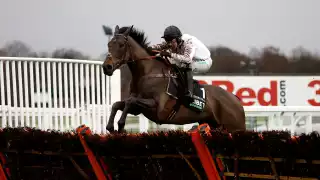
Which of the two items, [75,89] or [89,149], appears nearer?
[89,149]

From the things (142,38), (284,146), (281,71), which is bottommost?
(281,71)

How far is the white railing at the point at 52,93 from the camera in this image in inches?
226

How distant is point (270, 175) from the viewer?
2264mm

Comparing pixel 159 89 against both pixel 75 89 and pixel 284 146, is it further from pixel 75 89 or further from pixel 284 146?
pixel 284 146

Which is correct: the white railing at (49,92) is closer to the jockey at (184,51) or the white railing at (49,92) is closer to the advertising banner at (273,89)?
the jockey at (184,51)

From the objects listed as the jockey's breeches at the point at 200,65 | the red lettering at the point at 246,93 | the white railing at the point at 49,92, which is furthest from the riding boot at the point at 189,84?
the red lettering at the point at 246,93

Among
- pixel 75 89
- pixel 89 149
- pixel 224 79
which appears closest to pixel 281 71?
pixel 224 79

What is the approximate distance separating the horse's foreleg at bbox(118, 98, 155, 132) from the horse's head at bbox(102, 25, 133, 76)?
14.4 inches

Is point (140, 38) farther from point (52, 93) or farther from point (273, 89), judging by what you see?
point (273, 89)

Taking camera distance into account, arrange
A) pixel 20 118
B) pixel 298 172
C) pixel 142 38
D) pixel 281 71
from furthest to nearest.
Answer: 1. pixel 281 71
2. pixel 20 118
3. pixel 142 38
4. pixel 298 172

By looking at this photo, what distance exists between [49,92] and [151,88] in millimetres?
1618

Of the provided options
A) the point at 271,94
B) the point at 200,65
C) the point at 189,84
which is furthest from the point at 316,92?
the point at 189,84

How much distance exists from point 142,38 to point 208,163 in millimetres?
3178

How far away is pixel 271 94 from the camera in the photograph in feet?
48.5
